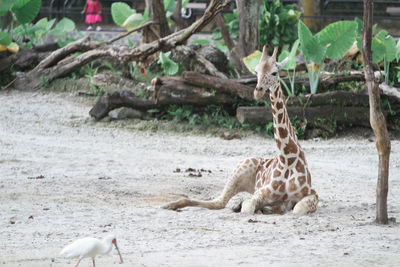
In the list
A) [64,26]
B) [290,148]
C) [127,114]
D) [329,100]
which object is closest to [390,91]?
[329,100]

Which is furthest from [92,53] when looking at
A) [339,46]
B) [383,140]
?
[383,140]

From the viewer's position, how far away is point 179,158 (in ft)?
26.4

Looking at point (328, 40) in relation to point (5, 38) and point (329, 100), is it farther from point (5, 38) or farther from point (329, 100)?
point (5, 38)

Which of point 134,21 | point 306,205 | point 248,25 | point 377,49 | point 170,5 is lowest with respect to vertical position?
point 306,205

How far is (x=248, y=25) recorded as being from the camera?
35.0ft

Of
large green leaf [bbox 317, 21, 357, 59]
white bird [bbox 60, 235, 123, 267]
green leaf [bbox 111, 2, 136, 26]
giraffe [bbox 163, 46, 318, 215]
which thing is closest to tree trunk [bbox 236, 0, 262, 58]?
large green leaf [bbox 317, 21, 357, 59]

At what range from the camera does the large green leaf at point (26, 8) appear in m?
10.9

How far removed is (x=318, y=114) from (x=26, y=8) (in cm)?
539

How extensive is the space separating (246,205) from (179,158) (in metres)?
2.89

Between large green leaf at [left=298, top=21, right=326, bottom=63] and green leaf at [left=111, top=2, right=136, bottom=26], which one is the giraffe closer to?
large green leaf at [left=298, top=21, right=326, bottom=63]

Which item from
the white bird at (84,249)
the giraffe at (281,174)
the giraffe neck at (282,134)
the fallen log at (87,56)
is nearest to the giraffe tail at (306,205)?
the giraffe at (281,174)

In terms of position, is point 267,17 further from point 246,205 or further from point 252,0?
point 246,205

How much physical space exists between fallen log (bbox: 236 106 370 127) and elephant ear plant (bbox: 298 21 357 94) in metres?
0.61

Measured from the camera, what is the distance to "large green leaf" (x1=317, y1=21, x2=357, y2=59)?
862cm
